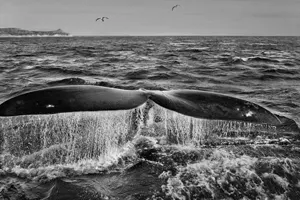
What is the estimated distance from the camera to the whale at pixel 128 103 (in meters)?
2.79

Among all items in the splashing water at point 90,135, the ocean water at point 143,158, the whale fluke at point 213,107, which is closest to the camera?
the whale fluke at point 213,107

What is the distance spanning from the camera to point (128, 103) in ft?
9.84

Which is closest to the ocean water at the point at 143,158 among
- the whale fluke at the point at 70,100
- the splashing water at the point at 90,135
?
the splashing water at the point at 90,135

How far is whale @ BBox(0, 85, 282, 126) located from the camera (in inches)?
110

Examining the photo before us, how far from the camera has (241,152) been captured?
4.68m

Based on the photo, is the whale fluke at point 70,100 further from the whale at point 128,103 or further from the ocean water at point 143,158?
the ocean water at point 143,158

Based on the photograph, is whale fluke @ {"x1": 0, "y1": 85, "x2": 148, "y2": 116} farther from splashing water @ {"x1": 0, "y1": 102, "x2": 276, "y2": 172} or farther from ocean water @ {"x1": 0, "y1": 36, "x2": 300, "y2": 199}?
splashing water @ {"x1": 0, "y1": 102, "x2": 276, "y2": 172}

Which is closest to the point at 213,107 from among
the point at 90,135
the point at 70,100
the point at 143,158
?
the point at 70,100

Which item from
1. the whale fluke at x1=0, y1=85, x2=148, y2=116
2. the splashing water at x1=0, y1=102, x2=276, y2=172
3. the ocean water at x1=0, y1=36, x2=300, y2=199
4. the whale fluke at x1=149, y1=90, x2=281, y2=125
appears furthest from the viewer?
the splashing water at x1=0, y1=102, x2=276, y2=172

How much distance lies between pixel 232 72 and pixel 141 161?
32.9 feet

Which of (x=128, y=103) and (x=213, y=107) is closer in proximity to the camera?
(x=128, y=103)

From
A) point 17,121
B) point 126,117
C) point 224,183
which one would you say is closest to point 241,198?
point 224,183

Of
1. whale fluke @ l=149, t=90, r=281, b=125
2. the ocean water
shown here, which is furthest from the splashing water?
whale fluke @ l=149, t=90, r=281, b=125

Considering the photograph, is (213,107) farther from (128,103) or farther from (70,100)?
(70,100)
